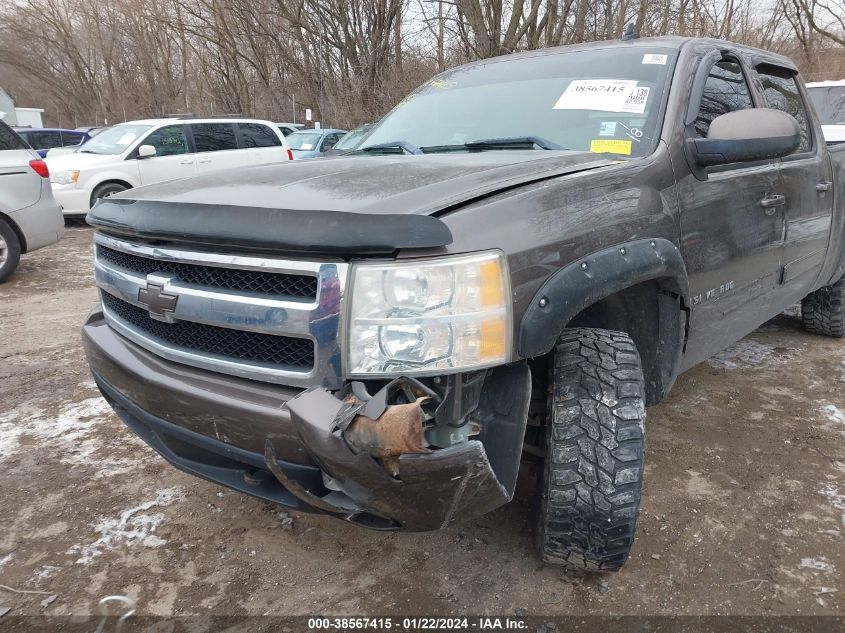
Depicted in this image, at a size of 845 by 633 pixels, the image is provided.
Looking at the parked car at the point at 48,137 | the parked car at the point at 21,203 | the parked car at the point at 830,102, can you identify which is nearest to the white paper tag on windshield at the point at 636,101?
the parked car at the point at 21,203

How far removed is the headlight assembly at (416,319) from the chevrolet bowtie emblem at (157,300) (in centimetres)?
64

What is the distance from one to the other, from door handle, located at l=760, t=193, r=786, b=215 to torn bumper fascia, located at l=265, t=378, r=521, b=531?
6.87 ft

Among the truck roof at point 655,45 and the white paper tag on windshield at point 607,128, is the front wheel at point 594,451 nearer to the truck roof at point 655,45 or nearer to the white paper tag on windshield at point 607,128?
the white paper tag on windshield at point 607,128

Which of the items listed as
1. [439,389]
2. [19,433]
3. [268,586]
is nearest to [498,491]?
[439,389]

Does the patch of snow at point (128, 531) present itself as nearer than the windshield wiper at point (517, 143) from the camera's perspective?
Yes

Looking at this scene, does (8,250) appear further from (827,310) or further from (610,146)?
(827,310)

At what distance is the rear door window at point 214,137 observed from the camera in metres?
10.4

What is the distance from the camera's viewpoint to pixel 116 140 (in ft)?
33.2

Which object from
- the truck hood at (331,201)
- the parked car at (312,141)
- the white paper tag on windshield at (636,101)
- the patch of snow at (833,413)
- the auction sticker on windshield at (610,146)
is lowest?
the patch of snow at (833,413)

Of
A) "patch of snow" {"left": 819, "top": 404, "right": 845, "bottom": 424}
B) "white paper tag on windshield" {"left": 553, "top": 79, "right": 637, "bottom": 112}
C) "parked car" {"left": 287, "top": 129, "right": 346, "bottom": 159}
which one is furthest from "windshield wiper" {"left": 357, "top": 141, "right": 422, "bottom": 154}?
"parked car" {"left": 287, "top": 129, "right": 346, "bottom": 159}

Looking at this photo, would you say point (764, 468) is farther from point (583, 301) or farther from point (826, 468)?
Answer: point (583, 301)

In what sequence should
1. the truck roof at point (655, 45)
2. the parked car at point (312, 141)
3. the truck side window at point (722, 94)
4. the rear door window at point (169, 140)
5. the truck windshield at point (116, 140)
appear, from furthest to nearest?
the parked car at point (312, 141) < the rear door window at point (169, 140) < the truck windshield at point (116, 140) < the truck roof at point (655, 45) < the truck side window at point (722, 94)

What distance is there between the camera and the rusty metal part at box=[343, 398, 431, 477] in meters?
1.37

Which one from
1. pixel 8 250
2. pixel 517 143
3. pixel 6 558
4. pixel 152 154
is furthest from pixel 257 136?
pixel 6 558
